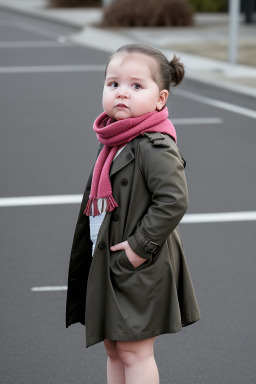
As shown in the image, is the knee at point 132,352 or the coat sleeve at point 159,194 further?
the knee at point 132,352

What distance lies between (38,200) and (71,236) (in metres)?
1.25

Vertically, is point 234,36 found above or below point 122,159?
below

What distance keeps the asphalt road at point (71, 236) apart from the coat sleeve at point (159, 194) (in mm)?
889

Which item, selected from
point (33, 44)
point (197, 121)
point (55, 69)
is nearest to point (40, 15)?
point (33, 44)

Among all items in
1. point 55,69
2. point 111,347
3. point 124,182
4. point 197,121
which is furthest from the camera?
point 55,69

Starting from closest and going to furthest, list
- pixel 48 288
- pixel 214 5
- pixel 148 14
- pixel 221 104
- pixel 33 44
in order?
pixel 48 288, pixel 221 104, pixel 33 44, pixel 148 14, pixel 214 5

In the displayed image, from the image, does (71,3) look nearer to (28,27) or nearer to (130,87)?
(28,27)

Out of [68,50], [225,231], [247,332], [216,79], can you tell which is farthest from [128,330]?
[68,50]

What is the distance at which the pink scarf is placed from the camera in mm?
3402

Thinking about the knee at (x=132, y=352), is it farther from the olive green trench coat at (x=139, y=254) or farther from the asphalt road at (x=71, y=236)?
the asphalt road at (x=71, y=236)

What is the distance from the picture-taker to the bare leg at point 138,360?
139 inches

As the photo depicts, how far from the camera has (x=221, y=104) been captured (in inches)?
568

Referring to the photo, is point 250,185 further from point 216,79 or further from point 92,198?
point 216,79

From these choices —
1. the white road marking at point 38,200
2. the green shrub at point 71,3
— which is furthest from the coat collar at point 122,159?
the green shrub at point 71,3
